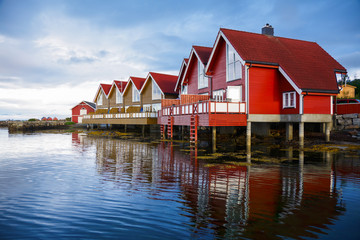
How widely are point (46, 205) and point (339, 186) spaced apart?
8.71 meters

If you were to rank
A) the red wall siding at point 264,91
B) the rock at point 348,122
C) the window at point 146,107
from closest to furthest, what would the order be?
the red wall siding at point 264,91
the rock at point 348,122
the window at point 146,107

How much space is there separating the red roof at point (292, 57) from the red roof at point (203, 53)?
14.8 ft

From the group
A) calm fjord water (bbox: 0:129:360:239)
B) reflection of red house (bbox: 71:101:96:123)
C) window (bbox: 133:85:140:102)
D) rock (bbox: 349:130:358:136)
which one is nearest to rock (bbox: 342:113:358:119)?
rock (bbox: 349:130:358:136)

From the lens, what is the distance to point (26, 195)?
26.4 ft

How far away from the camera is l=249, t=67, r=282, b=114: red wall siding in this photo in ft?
69.9

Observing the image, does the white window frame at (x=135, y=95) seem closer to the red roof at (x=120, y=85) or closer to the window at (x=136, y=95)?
the window at (x=136, y=95)

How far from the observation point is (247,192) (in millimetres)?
8109

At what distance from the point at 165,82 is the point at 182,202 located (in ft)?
110

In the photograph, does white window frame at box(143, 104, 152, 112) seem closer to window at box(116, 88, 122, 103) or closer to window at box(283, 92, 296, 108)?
window at box(116, 88, 122, 103)

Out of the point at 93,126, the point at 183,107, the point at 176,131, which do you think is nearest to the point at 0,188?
the point at 183,107

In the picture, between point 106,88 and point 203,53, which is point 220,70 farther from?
point 106,88

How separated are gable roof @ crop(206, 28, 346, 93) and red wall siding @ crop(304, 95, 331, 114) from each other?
0.66 meters

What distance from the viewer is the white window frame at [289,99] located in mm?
20977

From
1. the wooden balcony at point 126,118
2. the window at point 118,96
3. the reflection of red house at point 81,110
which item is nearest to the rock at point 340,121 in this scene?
the wooden balcony at point 126,118
